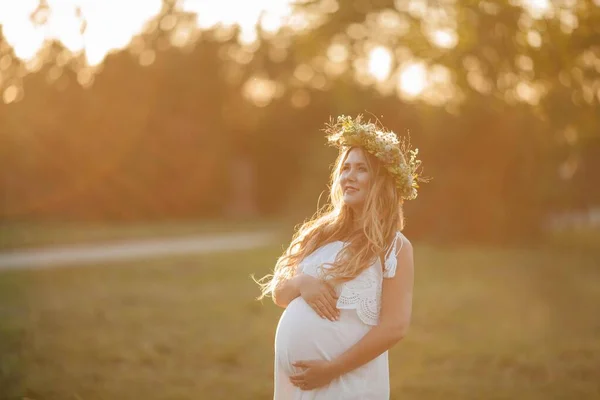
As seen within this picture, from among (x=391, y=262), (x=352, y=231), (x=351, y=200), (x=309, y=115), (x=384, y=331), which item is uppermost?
(x=309, y=115)

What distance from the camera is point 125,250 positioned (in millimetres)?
17250

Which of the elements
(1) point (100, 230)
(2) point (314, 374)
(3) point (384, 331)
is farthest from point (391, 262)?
(1) point (100, 230)

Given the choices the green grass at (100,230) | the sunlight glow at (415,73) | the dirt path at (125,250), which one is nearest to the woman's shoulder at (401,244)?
the sunlight glow at (415,73)

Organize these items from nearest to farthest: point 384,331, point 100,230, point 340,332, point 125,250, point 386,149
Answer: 1. point 384,331
2. point 340,332
3. point 386,149
4. point 125,250
5. point 100,230

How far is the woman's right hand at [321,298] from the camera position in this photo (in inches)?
127

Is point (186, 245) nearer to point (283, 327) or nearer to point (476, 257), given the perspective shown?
point (476, 257)

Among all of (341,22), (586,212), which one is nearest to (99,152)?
(586,212)

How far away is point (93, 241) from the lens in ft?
62.4

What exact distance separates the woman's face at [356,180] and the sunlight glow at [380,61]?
742 cm

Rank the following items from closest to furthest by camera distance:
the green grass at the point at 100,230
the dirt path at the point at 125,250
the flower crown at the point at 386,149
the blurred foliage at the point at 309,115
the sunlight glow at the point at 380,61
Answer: the flower crown at the point at 386,149, the blurred foliage at the point at 309,115, the sunlight glow at the point at 380,61, the dirt path at the point at 125,250, the green grass at the point at 100,230

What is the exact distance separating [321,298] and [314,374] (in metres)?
0.31

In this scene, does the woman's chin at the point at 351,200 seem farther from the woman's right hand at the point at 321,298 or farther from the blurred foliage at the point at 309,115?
the blurred foliage at the point at 309,115

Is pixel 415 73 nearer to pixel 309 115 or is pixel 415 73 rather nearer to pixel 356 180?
pixel 356 180

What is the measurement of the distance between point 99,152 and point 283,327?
23192 mm
